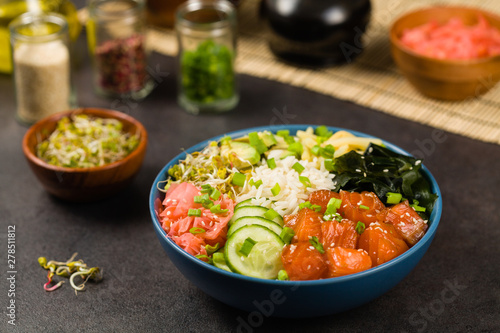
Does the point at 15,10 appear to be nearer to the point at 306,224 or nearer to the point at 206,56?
the point at 206,56

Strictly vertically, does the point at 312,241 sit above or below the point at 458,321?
above

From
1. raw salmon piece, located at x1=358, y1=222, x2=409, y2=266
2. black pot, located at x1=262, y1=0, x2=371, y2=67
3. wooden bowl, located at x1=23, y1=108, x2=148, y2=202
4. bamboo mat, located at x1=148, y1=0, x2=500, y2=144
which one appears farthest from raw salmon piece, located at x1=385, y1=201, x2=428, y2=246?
black pot, located at x1=262, y1=0, x2=371, y2=67

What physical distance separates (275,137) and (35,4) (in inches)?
52.9

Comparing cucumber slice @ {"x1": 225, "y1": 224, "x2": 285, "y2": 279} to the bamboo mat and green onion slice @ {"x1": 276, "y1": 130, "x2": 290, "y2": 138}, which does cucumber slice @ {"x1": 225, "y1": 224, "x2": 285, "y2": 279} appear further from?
the bamboo mat

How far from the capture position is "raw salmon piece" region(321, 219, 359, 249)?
1.35 meters

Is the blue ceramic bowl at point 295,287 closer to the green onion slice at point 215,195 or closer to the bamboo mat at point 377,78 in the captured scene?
the green onion slice at point 215,195

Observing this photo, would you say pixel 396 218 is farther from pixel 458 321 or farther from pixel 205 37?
pixel 205 37

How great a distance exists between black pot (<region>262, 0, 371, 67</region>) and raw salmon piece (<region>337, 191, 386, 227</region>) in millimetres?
1169

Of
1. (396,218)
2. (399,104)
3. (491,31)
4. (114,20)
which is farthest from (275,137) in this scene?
(491,31)

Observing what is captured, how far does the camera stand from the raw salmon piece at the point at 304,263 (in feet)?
4.19

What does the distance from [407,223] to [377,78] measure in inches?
49.5

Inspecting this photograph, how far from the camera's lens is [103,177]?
69.7 inches

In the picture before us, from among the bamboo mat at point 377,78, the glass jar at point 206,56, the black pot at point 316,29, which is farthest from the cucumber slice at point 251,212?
the black pot at point 316,29

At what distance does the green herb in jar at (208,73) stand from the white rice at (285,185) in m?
0.76
